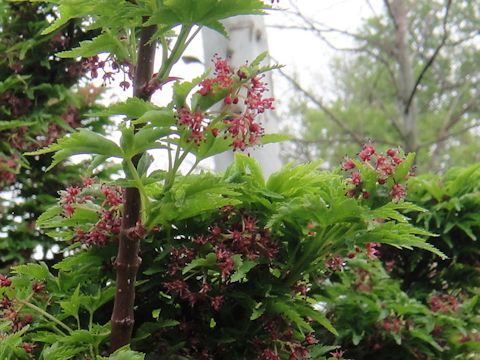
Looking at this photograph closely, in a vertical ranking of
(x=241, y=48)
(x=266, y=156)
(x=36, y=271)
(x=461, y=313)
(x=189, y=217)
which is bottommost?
(x=461, y=313)

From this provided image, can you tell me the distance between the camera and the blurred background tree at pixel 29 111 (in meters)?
3.23

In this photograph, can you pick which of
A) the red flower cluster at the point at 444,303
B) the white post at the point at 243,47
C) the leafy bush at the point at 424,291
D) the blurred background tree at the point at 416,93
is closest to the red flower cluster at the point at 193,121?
the leafy bush at the point at 424,291

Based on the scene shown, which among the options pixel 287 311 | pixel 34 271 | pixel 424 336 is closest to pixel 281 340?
pixel 287 311

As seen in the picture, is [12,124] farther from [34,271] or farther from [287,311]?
[287,311]

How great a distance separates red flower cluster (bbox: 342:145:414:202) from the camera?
1.50 m

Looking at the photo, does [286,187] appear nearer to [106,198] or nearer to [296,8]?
[106,198]

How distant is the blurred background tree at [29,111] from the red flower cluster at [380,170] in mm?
1974

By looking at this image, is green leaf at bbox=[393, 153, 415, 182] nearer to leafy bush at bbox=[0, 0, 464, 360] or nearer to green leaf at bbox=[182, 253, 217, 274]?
leafy bush at bbox=[0, 0, 464, 360]

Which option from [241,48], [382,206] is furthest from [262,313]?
[241,48]

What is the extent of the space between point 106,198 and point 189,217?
212mm

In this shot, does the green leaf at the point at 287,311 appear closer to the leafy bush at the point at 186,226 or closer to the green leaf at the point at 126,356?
the leafy bush at the point at 186,226

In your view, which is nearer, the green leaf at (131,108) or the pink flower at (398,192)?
the green leaf at (131,108)

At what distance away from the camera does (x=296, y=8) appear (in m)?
6.20

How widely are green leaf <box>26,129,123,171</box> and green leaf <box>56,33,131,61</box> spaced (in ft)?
0.82
